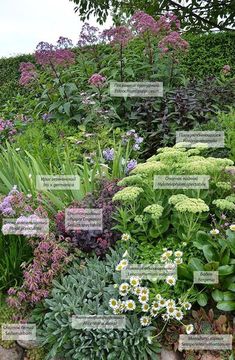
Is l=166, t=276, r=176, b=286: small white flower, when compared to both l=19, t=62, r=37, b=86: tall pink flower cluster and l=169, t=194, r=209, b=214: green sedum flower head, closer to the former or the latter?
l=169, t=194, r=209, b=214: green sedum flower head

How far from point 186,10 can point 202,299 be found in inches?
342

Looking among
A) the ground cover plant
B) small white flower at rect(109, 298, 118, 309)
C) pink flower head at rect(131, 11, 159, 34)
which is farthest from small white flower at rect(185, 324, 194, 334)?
pink flower head at rect(131, 11, 159, 34)

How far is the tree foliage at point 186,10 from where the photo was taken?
34.1ft

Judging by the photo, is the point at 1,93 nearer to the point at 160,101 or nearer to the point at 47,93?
the point at 47,93

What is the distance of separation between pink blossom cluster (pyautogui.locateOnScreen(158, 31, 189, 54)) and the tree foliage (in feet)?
14.0

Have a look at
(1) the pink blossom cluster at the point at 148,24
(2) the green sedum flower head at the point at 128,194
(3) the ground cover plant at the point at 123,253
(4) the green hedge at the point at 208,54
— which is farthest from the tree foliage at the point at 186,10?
(2) the green sedum flower head at the point at 128,194

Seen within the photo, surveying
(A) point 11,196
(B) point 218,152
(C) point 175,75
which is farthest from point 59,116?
(A) point 11,196

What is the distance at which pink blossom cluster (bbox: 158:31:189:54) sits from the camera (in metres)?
6.11

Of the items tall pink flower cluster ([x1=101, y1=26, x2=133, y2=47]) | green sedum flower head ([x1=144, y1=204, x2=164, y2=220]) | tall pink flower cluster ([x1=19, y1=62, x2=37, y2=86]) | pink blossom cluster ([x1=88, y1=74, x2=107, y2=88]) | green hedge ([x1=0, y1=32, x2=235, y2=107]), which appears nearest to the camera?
green sedum flower head ([x1=144, y1=204, x2=164, y2=220])

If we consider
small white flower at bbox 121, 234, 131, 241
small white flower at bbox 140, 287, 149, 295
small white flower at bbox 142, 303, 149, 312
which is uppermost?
small white flower at bbox 121, 234, 131, 241

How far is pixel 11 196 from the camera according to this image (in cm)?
361

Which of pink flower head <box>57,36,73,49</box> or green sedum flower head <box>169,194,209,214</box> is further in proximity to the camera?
pink flower head <box>57,36,73,49</box>

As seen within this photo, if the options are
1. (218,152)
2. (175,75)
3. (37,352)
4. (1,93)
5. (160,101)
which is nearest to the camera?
(37,352)

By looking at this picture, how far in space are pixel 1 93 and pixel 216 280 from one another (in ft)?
29.3
